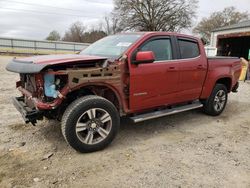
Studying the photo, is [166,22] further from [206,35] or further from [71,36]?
[71,36]

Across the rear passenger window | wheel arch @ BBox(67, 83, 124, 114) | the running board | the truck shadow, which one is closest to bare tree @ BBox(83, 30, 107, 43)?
the truck shadow

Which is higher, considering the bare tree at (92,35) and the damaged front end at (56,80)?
the bare tree at (92,35)

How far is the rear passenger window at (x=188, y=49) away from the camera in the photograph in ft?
17.6

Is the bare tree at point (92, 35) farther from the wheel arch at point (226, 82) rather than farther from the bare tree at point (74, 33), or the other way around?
the wheel arch at point (226, 82)

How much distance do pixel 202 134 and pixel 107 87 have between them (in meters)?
2.14

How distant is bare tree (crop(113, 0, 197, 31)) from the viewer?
41.0 meters

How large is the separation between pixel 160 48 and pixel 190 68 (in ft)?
2.74

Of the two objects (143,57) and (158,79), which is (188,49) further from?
(143,57)

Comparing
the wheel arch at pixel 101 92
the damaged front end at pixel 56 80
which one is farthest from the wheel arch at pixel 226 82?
the damaged front end at pixel 56 80

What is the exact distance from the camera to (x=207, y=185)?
10.9ft

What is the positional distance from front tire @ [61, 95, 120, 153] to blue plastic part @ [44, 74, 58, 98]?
0.31 m

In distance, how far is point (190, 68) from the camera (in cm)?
536

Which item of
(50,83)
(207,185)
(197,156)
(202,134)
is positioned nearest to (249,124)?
(202,134)

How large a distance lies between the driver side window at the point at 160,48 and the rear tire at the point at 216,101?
5.91 feet
